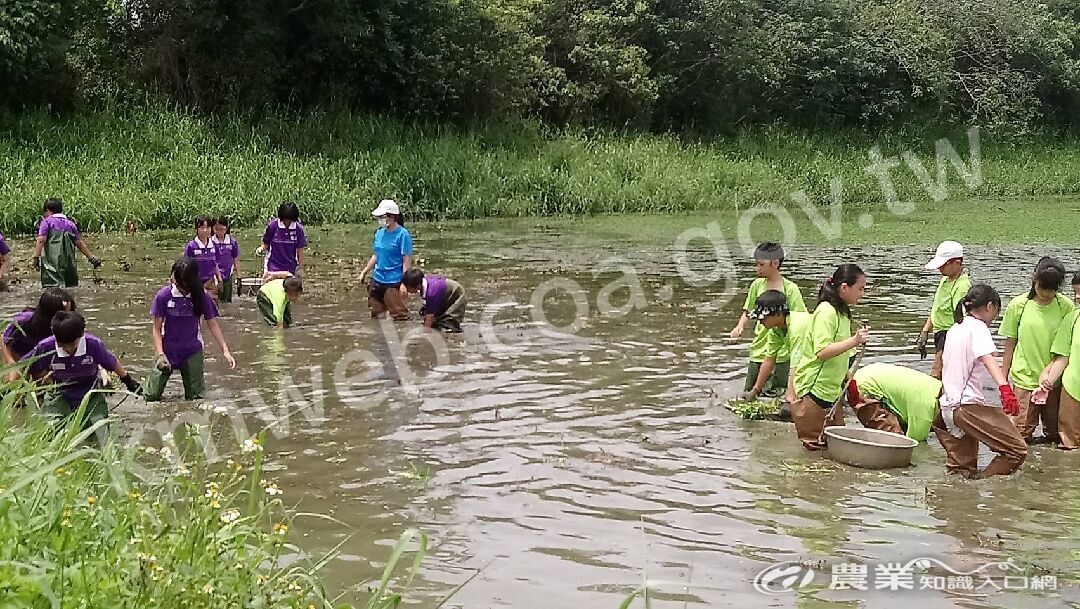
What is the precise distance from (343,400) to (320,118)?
2298 cm

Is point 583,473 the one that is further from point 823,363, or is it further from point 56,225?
point 56,225

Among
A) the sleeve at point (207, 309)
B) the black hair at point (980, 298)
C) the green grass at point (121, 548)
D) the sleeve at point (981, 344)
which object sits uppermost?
the black hair at point (980, 298)

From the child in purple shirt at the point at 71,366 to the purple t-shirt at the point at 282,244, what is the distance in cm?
709

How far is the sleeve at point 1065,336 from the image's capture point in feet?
27.8

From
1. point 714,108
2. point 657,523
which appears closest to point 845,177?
point 714,108

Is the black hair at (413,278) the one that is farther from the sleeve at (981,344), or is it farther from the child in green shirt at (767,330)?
the sleeve at (981,344)

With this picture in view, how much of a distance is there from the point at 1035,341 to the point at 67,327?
21.9ft

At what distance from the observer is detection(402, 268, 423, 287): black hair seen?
13.2m

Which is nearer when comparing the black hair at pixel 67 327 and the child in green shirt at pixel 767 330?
the black hair at pixel 67 327

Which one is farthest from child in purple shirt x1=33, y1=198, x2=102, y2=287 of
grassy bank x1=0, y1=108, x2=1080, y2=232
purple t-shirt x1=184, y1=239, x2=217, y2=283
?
grassy bank x1=0, y1=108, x2=1080, y2=232

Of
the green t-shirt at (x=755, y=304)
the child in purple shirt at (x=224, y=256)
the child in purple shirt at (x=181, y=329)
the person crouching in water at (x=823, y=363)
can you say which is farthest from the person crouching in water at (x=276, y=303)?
the person crouching in water at (x=823, y=363)

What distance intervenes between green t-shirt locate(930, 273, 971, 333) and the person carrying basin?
577cm

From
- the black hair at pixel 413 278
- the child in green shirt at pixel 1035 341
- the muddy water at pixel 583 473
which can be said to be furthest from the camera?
the black hair at pixel 413 278

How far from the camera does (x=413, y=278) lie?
43.4 ft
